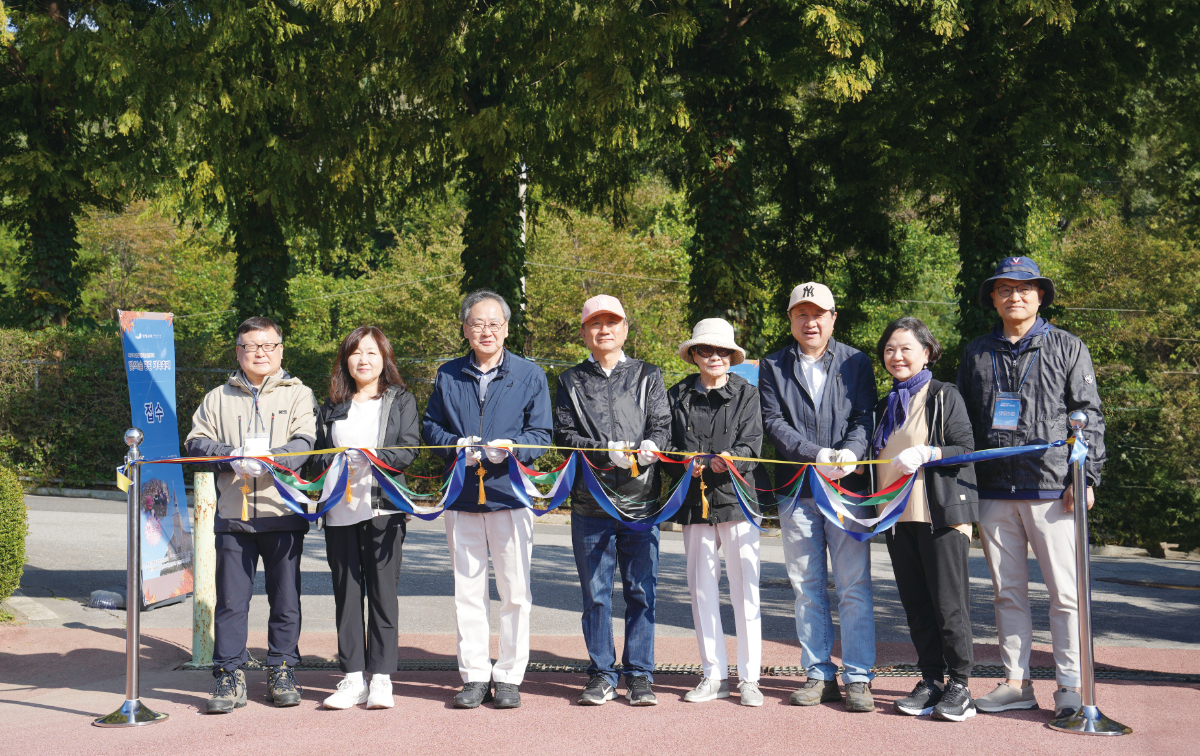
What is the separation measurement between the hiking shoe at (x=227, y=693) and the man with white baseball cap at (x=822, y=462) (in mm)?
2932

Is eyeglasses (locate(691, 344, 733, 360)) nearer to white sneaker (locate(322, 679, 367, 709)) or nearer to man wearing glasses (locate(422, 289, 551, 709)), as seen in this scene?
man wearing glasses (locate(422, 289, 551, 709))

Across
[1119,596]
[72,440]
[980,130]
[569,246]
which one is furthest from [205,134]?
[569,246]

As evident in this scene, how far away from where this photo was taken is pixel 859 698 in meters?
4.82

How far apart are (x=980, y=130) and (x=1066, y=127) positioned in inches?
35.0

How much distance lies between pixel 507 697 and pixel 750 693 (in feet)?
4.19

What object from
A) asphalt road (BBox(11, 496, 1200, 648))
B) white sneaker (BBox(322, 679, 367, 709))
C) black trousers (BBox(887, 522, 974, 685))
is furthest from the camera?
asphalt road (BBox(11, 496, 1200, 648))

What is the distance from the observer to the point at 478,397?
205 inches

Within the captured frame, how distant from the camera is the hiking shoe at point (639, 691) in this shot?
16.2 ft

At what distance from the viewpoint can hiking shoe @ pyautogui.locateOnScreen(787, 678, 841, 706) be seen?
4.92 m

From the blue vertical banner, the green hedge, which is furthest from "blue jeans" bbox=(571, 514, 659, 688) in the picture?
the green hedge

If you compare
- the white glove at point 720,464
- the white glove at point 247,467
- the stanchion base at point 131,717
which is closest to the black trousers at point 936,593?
the white glove at point 720,464

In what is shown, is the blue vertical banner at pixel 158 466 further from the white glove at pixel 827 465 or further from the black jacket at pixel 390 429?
the white glove at pixel 827 465

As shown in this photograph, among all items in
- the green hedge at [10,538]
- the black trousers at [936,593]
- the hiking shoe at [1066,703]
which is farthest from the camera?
the green hedge at [10,538]

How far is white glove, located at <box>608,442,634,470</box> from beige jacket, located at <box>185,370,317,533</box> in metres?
1.67
